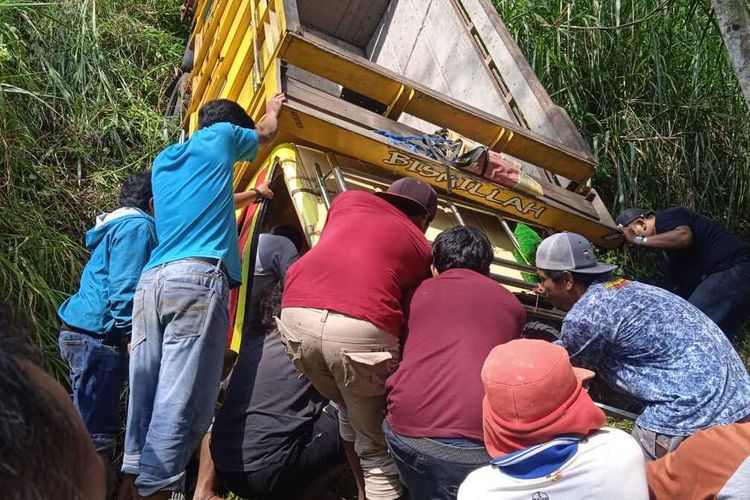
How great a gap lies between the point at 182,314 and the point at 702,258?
2547mm

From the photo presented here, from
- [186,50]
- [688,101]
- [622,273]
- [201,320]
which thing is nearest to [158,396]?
[201,320]

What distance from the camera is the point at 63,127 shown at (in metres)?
4.15

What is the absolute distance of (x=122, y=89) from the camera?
4.86m

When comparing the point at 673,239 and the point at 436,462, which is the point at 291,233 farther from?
the point at 673,239

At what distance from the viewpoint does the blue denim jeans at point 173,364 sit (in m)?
2.20

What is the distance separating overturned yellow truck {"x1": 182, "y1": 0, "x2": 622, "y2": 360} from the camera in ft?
9.71

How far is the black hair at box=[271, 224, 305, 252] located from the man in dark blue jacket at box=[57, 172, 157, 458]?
84 cm

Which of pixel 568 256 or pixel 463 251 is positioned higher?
pixel 568 256

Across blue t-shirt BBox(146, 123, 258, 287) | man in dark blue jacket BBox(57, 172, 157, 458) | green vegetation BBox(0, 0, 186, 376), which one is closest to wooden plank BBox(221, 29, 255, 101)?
green vegetation BBox(0, 0, 186, 376)

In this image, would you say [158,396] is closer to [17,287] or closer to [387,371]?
[387,371]

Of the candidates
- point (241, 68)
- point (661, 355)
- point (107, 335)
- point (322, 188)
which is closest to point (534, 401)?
point (661, 355)

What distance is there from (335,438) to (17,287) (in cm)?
165

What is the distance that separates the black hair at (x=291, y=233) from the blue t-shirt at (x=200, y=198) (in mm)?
807

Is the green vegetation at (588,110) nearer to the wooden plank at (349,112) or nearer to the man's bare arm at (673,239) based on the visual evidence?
the man's bare arm at (673,239)
